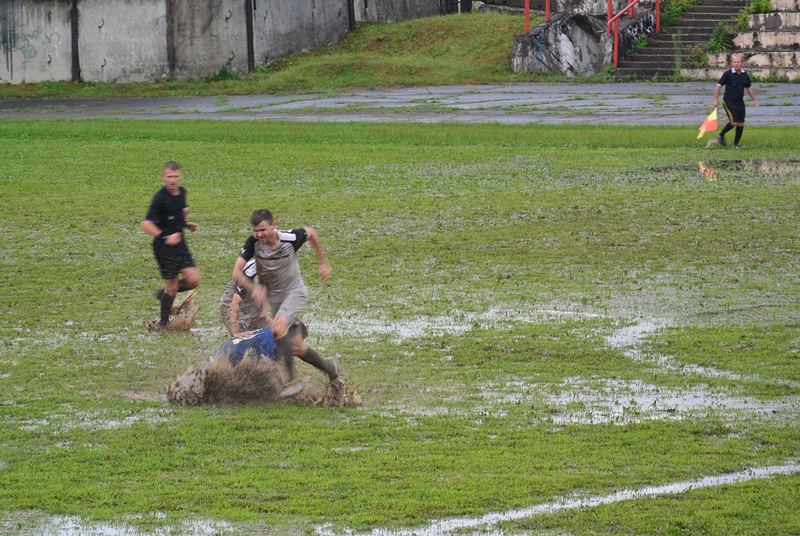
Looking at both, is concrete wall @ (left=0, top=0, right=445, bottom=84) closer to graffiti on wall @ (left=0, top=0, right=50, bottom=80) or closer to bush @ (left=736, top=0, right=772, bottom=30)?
graffiti on wall @ (left=0, top=0, right=50, bottom=80)

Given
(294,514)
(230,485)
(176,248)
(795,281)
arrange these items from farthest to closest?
(795,281) < (176,248) < (230,485) < (294,514)

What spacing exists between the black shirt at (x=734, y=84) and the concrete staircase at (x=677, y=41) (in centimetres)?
1595

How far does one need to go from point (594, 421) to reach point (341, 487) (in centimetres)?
218

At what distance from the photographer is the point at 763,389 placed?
9133mm

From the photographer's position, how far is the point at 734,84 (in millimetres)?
23469

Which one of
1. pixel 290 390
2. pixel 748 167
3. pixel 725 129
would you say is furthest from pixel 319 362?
pixel 725 129

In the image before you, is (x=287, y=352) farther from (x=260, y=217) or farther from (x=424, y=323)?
(x=424, y=323)

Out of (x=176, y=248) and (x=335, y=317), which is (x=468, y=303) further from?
(x=176, y=248)

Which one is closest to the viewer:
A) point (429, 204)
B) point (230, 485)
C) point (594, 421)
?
point (230, 485)

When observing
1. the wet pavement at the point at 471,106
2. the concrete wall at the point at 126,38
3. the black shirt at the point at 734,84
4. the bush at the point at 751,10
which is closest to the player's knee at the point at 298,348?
the black shirt at the point at 734,84

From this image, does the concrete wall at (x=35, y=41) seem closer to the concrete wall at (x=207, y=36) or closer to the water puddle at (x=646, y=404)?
the concrete wall at (x=207, y=36)

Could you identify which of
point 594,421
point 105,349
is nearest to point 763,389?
point 594,421

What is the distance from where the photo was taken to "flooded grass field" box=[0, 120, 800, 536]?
22.8ft

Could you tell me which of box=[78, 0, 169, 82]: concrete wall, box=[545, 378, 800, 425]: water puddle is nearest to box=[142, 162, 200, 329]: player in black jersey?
box=[545, 378, 800, 425]: water puddle
